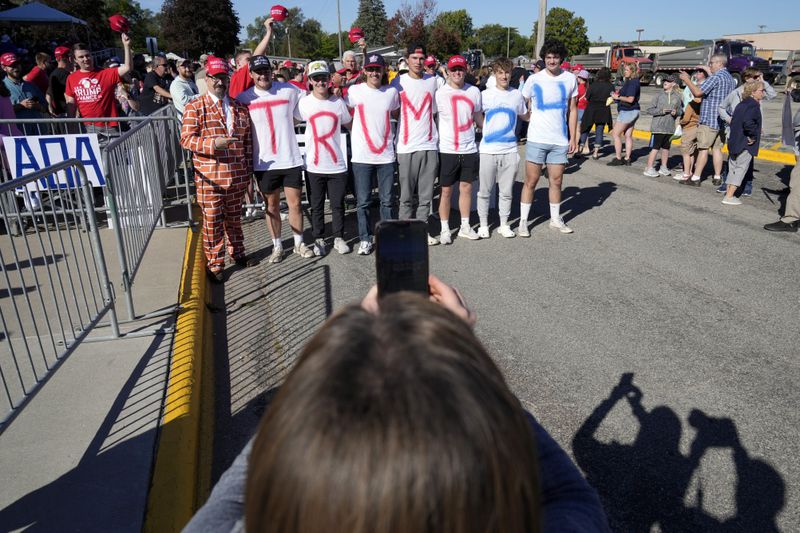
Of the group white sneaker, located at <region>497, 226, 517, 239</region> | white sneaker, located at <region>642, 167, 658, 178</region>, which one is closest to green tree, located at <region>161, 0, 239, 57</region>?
white sneaker, located at <region>642, 167, 658, 178</region>

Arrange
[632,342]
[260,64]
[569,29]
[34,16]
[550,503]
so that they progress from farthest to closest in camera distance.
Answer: [569,29], [34,16], [260,64], [632,342], [550,503]

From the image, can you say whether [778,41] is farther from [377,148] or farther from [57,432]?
[57,432]


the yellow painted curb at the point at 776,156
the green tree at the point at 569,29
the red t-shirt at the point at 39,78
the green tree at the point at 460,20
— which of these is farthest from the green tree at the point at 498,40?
the red t-shirt at the point at 39,78

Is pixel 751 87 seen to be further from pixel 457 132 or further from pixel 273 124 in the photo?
pixel 273 124

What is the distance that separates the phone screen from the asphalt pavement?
6.73 ft

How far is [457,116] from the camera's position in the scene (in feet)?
20.7

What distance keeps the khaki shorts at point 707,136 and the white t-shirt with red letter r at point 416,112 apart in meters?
5.34

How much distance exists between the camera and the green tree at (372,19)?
257ft

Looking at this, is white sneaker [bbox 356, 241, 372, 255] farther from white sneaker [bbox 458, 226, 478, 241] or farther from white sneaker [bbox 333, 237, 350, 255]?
white sneaker [bbox 458, 226, 478, 241]

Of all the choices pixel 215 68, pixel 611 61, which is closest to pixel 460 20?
pixel 611 61

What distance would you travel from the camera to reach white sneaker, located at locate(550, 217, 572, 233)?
718 centimetres

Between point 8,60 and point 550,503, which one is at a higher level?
point 8,60

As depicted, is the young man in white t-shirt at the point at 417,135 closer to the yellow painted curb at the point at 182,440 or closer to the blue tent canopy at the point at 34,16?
the yellow painted curb at the point at 182,440

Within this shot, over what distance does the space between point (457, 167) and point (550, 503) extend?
573cm
